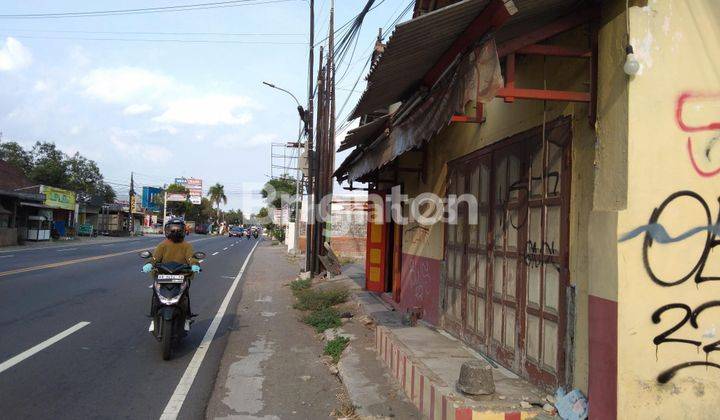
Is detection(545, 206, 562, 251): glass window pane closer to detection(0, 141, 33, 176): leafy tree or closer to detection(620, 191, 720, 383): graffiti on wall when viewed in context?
detection(620, 191, 720, 383): graffiti on wall

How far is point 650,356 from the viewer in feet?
11.8

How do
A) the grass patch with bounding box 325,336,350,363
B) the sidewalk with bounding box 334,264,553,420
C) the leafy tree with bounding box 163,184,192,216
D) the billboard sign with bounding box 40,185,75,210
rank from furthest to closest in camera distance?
the leafy tree with bounding box 163,184,192,216 → the billboard sign with bounding box 40,185,75,210 → the grass patch with bounding box 325,336,350,363 → the sidewalk with bounding box 334,264,553,420

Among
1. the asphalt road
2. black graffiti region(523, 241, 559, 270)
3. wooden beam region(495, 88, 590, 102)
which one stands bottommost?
the asphalt road

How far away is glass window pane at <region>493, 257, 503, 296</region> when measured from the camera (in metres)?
5.68

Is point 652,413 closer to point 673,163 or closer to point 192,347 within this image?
point 673,163

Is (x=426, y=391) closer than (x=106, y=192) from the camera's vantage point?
Yes

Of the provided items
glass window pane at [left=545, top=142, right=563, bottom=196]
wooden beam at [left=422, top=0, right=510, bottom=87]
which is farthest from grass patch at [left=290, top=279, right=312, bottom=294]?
glass window pane at [left=545, top=142, right=563, bottom=196]

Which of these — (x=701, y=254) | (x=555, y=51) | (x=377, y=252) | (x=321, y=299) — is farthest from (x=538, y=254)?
(x=377, y=252)

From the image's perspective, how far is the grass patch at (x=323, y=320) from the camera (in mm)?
9347

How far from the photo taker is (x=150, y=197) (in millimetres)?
86625

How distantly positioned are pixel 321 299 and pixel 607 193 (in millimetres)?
8502

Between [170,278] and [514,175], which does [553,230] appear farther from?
[170,278]

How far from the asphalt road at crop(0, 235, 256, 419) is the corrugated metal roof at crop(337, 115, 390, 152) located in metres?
3.83

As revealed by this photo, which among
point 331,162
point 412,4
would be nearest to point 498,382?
point 412,4
